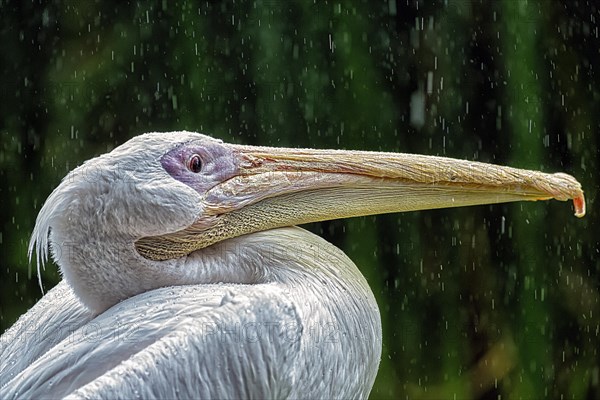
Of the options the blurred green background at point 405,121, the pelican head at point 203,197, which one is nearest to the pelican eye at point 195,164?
the pelican head at point 203,197

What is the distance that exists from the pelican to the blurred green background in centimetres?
175

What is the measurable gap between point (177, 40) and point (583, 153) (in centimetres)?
159

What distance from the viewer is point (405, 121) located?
375cm

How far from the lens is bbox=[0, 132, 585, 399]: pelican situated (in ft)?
5.18

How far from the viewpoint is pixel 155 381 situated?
1500 mm

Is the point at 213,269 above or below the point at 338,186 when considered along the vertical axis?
below

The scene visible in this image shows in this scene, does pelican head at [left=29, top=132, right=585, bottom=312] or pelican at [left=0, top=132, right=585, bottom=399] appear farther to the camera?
pelican head at [left=29, top=132, right=585, bottom=312]

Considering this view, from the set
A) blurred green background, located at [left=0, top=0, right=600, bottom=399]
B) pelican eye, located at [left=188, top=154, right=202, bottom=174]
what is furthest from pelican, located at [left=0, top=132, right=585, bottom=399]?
blurred green background, located at [left=0, top=0, right=600, bottom=399]

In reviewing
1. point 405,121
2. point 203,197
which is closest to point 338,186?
point 203,197

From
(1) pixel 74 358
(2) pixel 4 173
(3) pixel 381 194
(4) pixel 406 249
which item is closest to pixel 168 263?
(1) pixel 74 358

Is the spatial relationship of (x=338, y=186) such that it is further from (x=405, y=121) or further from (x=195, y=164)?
(x=405, y=121)

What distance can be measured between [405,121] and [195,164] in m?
1.99

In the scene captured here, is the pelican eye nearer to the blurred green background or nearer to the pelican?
the pelican

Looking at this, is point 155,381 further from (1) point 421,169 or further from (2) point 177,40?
(2) point 177,40
